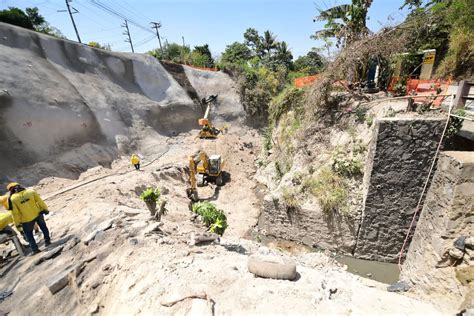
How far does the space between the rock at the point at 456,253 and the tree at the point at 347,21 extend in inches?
331

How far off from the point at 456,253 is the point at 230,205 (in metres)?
8.16

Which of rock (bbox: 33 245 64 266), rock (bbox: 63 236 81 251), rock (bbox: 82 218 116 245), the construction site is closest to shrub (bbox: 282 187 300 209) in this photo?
the construction site

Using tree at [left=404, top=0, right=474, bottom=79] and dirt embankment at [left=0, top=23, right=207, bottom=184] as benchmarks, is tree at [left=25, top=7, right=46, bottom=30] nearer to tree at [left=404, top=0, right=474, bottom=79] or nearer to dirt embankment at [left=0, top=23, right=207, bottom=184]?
dirt embankment at [left=0, top=23, right=207, bottom=184]

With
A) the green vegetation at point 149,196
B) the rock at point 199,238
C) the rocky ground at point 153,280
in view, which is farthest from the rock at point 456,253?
the green vegetation at point 149,196

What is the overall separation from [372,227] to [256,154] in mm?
11006

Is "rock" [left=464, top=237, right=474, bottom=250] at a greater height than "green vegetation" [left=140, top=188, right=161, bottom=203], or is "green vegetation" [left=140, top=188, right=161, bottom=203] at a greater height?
"green vegetation" [left=140, top=188, right=161, bottom=203]

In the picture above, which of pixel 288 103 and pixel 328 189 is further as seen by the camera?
pixel 288 103

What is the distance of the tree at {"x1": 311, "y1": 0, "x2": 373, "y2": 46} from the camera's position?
1005 cm

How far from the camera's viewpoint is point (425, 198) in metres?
6.98

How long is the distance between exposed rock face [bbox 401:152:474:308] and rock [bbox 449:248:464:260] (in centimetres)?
6

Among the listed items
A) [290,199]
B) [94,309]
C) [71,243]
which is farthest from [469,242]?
[71,243]

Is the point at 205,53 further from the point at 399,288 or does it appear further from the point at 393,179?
the point at 399,288

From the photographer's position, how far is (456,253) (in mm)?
5555

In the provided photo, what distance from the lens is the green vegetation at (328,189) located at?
788 centimetres
